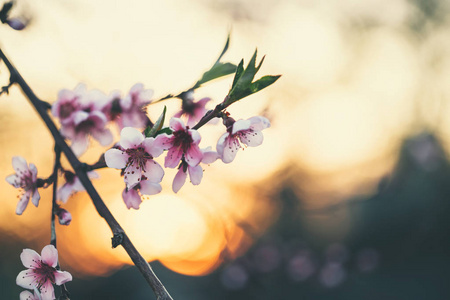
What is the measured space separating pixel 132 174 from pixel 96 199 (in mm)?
128

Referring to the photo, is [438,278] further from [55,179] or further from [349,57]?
[55,179]

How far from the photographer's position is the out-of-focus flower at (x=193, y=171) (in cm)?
90

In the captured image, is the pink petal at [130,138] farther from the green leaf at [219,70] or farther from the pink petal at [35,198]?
the pink petal at [35,198]

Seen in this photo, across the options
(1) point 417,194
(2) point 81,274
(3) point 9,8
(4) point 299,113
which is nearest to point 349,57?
(4) point 299,113

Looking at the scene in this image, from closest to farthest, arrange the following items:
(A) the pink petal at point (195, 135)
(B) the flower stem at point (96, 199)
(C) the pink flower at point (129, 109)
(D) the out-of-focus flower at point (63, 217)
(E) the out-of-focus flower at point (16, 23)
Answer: (B) the flower stem at point (96, 199) → (A) the pink petal at point (195, 135) → (D) the out-of-focus flower at point (63, 217) → (E) the out-of-focus flower at point (16, 23) → (C) the pink flower at point (129, 109)

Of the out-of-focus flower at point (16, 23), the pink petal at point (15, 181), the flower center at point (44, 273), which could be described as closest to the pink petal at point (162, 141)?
the flower center at point (44, 273)

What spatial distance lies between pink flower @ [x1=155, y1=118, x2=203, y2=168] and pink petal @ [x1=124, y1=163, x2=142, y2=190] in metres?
0.07

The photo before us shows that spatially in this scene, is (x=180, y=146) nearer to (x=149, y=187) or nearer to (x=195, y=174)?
(x=195, y=174)

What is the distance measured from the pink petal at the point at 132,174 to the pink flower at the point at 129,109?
388 millimetres

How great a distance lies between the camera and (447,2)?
265 inches

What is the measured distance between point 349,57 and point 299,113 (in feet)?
4.94

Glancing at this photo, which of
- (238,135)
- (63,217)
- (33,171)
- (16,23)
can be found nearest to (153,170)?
(238,135)

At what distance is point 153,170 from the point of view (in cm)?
92

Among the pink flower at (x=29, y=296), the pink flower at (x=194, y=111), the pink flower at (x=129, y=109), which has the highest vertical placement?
the pink flower at (x=129, y=109)
